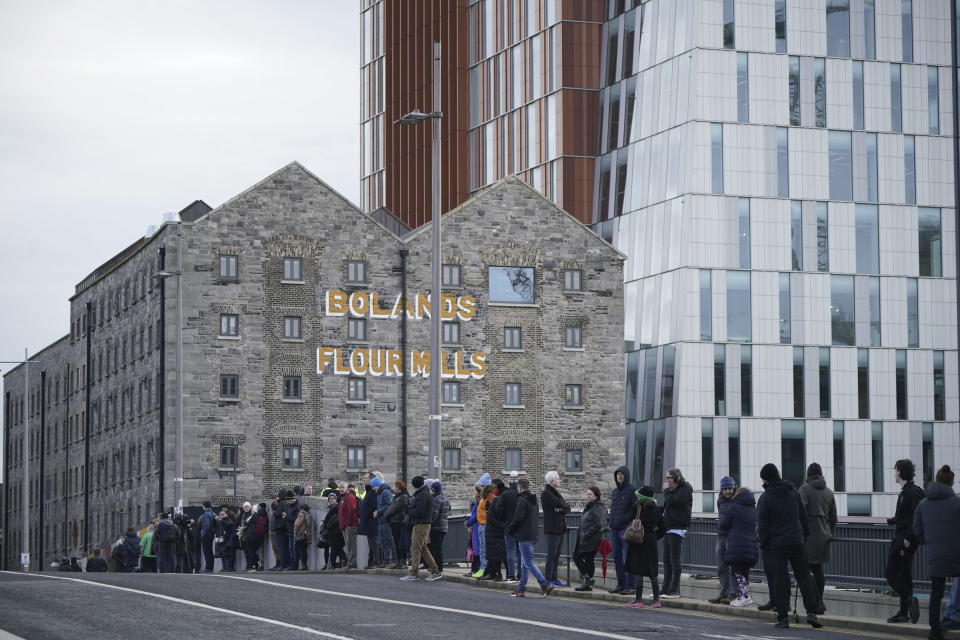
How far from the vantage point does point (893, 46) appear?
75.2m

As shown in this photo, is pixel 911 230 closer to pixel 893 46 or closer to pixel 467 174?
pixel 893 46

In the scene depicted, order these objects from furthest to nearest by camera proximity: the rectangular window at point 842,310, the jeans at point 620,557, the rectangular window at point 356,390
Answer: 1. the rectangular window at point 842,310
2. the rectangular window at point 356,390
3. the jeans at point 620,557

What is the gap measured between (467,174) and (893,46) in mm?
25341

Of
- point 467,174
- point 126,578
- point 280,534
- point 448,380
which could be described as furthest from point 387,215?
point 126,578

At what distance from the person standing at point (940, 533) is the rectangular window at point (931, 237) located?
5721cm

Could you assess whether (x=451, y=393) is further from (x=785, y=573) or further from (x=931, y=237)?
(x=785, y=573)

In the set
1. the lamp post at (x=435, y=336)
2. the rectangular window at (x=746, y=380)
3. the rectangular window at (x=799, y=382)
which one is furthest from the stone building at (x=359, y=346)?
the lamp post at (x=435, y=336)

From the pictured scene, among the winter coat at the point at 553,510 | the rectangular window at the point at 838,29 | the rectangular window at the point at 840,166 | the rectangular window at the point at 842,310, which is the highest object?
the rectangular window at the point at 838,29

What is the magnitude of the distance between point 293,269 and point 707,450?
744 inches

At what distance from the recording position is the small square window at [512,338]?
234ft

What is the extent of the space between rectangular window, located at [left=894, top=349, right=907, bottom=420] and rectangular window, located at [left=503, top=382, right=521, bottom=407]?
55.1ft

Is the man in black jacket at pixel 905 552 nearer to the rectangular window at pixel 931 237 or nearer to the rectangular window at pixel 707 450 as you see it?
the rectangular window at pixel 707 450

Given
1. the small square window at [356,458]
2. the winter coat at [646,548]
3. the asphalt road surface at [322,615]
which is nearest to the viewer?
the asphalt road surface at [322,615]

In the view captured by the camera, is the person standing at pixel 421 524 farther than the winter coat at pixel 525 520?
Yes
